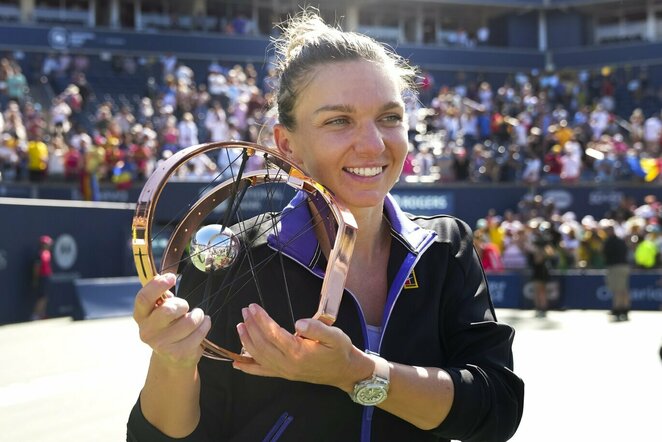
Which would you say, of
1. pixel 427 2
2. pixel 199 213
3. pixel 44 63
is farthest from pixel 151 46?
pixel 199 213

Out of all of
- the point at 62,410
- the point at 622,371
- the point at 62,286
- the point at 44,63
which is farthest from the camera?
the point at 44,63

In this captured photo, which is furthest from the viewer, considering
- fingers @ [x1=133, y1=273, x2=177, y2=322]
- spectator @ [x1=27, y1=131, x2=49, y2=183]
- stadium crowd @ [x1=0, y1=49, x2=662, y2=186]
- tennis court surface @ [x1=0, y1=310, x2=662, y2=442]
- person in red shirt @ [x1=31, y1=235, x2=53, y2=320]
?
stadium crowd @ [x1=0, y1=49, x2=662, y2=186]

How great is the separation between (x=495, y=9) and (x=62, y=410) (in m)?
40.5

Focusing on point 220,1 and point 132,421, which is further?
point 220,1

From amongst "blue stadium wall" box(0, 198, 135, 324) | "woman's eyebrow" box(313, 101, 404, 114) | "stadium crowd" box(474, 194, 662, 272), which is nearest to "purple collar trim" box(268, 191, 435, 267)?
"woman's eyebrow" box(313, 101, 404, 114)

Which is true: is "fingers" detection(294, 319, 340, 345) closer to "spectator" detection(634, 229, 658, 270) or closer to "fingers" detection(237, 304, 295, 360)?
"fingers" detection(237, 304, 295, 360)

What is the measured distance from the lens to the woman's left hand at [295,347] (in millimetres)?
2160

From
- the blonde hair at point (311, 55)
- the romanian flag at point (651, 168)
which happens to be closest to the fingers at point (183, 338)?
the blonde hair at point (311, 55)

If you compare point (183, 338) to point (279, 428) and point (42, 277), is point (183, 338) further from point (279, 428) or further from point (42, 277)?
point (42, 277)

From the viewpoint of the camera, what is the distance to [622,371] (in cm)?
1164

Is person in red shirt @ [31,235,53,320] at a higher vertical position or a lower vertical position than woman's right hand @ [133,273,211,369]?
lower

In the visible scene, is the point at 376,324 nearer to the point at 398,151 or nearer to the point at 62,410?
the point at 398,151

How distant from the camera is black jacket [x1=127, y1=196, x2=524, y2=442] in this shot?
2506mm

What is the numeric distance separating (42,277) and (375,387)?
16.6 m
